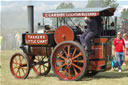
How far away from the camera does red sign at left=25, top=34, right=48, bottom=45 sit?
33.6ft

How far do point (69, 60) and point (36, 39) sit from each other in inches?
54.1

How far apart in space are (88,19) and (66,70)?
157 centimetres

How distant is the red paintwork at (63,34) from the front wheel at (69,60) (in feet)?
0.89

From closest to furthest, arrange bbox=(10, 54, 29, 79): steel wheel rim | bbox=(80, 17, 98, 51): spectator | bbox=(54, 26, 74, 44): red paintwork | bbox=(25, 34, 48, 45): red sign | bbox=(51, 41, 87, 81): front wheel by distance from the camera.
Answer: bbox=(51, 41, 87, 81): front wheel → bbox=(80, 17, 98, 51): spectator → bbox=(54, 26, 74, 44): red paintwork → bbox=(25, 34, 48, 45): red sign → bbox=(10, 54, 29, 79): steel wheel rim

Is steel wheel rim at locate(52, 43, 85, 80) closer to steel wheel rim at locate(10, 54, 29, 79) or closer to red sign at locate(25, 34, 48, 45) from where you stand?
red sign at locate(25, 34, 48, 45)

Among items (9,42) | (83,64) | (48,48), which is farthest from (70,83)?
(9,42)

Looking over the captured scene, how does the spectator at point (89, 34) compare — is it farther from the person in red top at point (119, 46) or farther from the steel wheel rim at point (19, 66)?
the person in red top at point (119, 46)

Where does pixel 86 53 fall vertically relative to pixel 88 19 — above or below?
A: below

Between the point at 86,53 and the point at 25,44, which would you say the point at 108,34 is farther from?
the point at 25,44

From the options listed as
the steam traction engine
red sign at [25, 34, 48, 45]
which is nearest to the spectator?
the steam traction engine

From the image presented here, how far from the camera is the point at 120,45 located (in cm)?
1166

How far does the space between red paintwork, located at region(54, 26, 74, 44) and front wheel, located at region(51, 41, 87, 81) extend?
27 centimetres

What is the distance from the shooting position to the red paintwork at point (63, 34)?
9789 mm

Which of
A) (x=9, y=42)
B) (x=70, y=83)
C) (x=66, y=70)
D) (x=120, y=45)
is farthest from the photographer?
(x=9, y=42)
